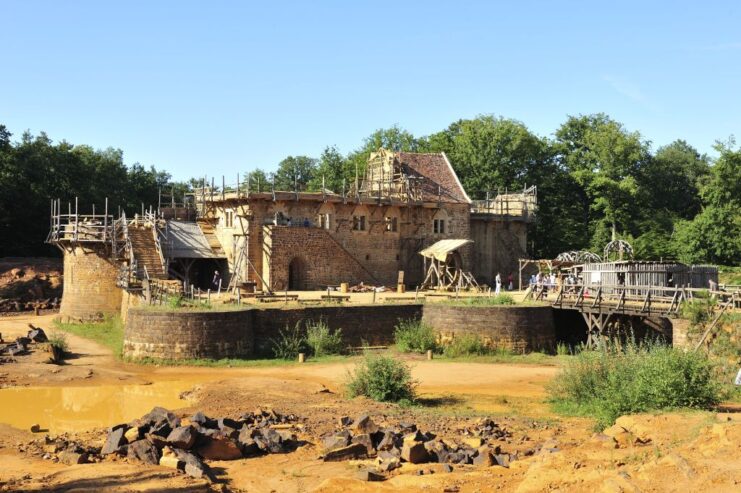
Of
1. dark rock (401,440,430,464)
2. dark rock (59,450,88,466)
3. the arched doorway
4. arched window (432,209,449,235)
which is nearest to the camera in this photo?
dark rock (401,440,430,464)

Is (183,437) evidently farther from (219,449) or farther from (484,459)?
(484,459)

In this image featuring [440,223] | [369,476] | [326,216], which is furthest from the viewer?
[440,223]

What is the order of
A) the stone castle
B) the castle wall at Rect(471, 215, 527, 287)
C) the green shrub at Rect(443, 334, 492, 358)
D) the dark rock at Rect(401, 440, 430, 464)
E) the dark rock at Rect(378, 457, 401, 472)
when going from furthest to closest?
1. the castle wall at Rect(471, 215, 527, 287)
2. the stone castle
3. the green shrub at Rect(443, 334, 492, 358)
4. the dark rock at Rect(401, 440, 430, 464)
5. the dark rock at Rect(378, 457, 401, 472)

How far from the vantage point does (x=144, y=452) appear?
52.7 feet

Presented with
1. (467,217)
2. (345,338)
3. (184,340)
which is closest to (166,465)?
(184,340)

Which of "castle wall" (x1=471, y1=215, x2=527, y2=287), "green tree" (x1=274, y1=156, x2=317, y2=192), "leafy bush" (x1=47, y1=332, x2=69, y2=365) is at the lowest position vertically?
"leafy bush" (x1=47, y1=332, x2=69, y2=365)

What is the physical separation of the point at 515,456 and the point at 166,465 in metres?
6.79

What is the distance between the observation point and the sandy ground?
1332cm

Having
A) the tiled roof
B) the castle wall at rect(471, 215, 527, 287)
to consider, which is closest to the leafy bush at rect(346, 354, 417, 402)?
the tiled roof

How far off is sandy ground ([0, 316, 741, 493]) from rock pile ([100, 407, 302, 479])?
12.3 inches

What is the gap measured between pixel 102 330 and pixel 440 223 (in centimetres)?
1988

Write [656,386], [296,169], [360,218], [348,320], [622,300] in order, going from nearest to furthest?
[656,386] → [622,300] → [348,320] → [360,218] → [296,169]

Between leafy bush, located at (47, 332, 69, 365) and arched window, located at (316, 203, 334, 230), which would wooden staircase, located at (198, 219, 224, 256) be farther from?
leafy bush, located at (47, 332, 69, 365)

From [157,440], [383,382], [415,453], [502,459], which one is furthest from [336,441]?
[383,382]
